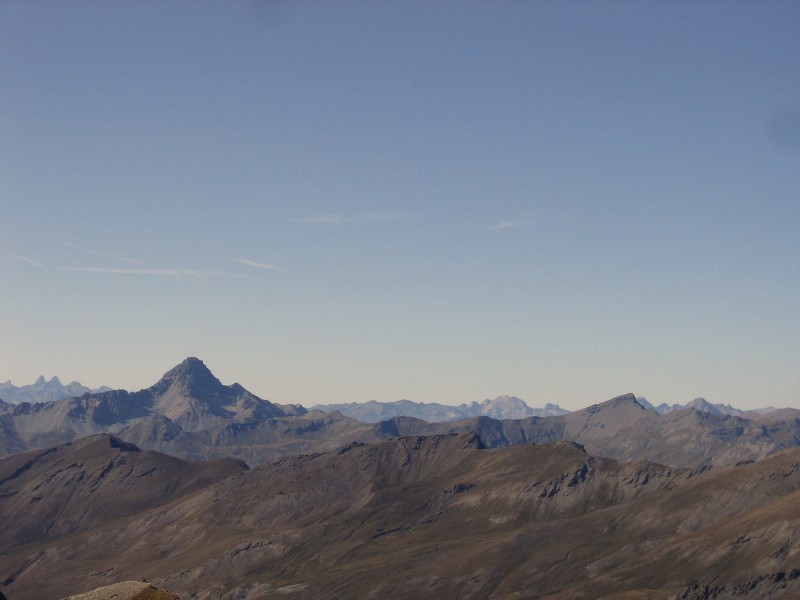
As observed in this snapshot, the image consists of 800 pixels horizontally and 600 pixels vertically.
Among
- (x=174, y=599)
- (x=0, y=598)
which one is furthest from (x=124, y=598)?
(x=0, y=598)

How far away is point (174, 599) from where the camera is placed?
5462 cm

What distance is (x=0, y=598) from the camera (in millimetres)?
62031

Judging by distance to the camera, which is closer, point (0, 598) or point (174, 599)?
point (174, 599)

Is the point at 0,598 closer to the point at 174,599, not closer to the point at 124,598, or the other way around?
the point at 124,598

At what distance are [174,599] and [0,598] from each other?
52.6 ft

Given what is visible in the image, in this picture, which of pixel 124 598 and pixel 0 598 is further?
pixel 0 598

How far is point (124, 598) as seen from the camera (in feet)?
185

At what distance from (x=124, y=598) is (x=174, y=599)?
3955 mm

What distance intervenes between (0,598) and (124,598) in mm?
12086
